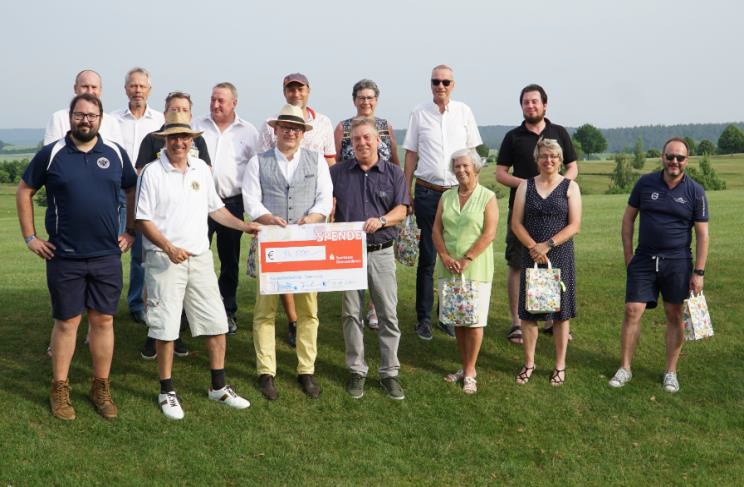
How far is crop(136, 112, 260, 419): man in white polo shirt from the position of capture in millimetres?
6156

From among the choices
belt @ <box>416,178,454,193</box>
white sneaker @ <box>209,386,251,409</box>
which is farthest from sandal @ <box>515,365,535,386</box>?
white sneaker @ <box>209,386,251,409</box>

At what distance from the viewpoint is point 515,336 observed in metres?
8.51

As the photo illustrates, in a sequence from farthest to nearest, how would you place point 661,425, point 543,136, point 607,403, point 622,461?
1. point 543,136
2. point 607,403
3. point 661,425
4. point 622,461

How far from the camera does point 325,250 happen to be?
667 centimetres

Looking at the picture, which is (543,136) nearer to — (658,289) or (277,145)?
(658,289)

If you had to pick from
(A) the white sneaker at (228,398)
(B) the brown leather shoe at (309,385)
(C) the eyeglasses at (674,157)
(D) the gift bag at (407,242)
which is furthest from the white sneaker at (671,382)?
(A) the white sneaker at (228,398)

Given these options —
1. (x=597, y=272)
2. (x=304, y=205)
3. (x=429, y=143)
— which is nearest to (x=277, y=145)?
(x=304, y=205)

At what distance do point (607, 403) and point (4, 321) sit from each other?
7153 mm

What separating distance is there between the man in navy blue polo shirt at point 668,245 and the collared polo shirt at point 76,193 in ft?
16.0

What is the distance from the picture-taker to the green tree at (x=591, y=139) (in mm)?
173500

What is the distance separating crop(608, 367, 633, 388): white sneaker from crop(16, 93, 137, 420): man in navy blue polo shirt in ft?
15.4

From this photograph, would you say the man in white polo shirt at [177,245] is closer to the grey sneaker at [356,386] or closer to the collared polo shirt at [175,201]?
the collared polo shirt at [175,201]

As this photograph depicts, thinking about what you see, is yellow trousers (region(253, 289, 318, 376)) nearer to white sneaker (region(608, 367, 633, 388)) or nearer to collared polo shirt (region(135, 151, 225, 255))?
collared polo shirt (region(135, 151, 225, 255))

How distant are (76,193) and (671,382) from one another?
573cm
